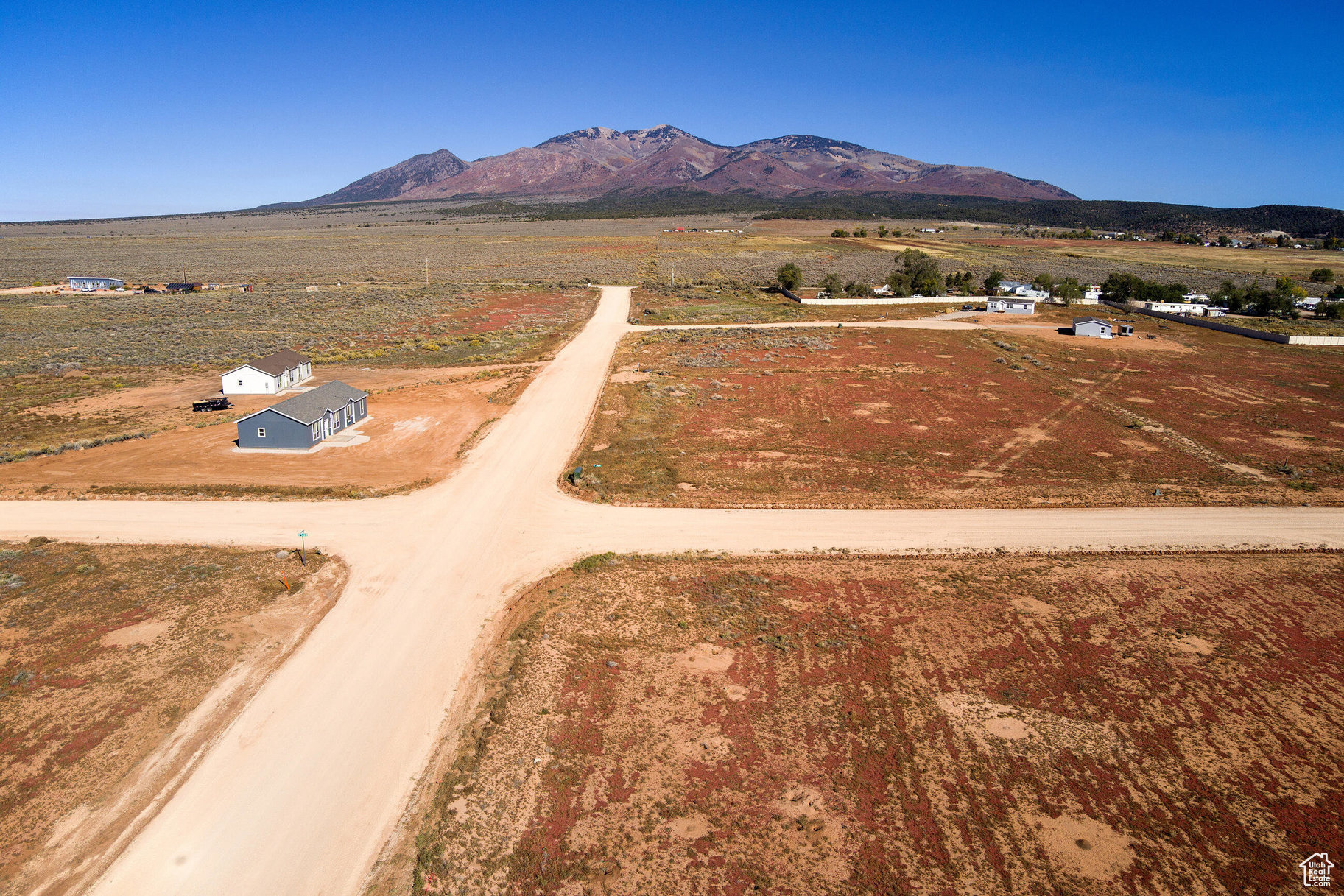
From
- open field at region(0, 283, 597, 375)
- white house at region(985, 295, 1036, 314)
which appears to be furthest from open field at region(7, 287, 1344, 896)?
white house at region(985, 295, 1036, 314)

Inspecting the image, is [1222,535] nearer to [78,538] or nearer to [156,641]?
[156,641]

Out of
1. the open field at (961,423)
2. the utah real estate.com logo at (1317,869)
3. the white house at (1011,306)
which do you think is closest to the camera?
the utah real estate.com logo at (1317,869)

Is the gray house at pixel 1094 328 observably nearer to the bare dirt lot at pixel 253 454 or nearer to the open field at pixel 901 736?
the open field at pixel 901 736

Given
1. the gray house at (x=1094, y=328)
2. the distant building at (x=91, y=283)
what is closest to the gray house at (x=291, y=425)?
the gray house at (x=1094, y=328)

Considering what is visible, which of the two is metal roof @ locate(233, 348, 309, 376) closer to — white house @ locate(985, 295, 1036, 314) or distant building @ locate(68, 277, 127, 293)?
distant building @ locate(68, 277, 127, 293)

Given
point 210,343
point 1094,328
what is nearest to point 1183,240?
point 1094,328

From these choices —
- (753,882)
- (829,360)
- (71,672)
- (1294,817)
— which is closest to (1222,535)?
(1294,817)

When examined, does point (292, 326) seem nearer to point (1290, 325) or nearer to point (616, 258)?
point (616, 258)
